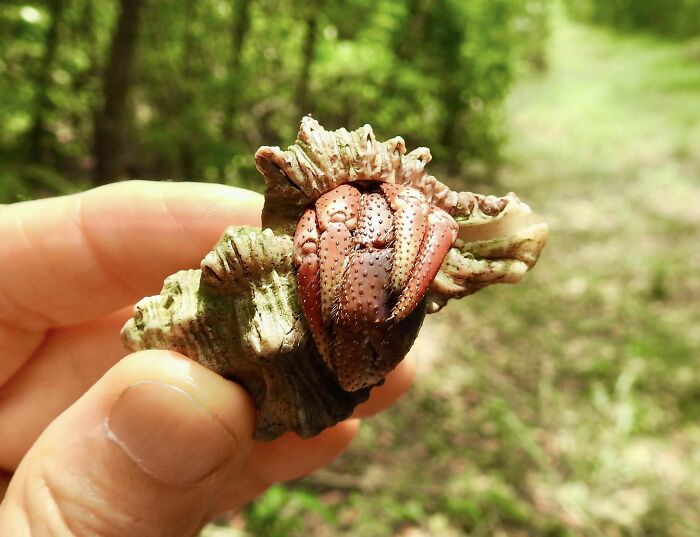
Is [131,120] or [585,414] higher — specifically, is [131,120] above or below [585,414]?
above

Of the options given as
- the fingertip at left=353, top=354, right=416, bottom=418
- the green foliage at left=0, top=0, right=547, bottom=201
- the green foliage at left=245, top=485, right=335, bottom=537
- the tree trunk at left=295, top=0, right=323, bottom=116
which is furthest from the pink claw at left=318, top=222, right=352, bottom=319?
the tree trunk at left=295, top=0, right=323, bottom=116

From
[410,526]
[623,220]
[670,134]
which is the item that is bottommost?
[410,526]

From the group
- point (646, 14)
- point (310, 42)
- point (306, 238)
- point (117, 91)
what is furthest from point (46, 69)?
point (646, 14)

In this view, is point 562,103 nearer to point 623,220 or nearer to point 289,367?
point 623,220

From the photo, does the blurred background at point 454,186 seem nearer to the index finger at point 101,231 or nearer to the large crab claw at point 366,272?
the index finger at point 101,231

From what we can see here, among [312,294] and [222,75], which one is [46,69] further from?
[312,294]

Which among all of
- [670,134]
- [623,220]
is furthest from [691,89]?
[623,220]

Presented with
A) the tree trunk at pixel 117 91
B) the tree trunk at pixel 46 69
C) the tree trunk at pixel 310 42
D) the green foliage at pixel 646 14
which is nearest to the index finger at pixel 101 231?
the tree trunk at pixel 117 91
